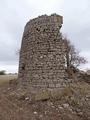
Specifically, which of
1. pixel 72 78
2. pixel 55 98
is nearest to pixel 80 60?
pixel 72 78

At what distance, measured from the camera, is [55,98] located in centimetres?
1041

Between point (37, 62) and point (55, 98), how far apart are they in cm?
196

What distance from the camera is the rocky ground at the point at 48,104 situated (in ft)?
30.3

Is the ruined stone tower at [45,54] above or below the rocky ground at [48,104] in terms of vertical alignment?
above

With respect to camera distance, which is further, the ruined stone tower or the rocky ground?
the ruined stone tower

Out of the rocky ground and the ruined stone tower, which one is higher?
the ruined stone tower

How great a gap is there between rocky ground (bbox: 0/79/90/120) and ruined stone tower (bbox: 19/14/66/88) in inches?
21.2

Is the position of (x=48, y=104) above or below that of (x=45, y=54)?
below

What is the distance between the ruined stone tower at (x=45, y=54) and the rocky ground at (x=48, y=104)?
0.54m

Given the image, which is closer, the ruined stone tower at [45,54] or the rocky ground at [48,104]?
the rocky ground at [48,104]

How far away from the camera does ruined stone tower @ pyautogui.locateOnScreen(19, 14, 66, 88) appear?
11.3 m

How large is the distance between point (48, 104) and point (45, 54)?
242 centimetres

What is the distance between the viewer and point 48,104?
10102 millimetres

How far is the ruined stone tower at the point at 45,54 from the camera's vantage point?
1130cm
